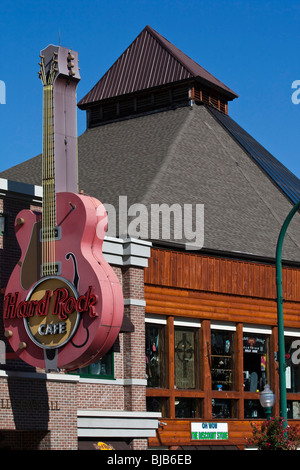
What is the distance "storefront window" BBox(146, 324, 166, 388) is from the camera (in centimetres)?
3459

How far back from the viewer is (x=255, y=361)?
38406 mm

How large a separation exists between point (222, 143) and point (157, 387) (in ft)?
59.2

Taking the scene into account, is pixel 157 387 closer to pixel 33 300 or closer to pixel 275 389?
pixel 275 389

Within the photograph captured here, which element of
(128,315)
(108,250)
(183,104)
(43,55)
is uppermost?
(183,104)

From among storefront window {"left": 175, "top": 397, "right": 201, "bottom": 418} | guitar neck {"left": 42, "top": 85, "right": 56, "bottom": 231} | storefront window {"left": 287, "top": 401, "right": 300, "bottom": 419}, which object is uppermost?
guitar neck {"left": 42, "top": 85, "right": 56, "bottom": 231}

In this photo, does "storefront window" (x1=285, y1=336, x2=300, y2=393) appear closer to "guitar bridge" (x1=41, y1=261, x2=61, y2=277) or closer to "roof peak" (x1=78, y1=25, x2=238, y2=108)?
"guitar bridge" (x1=41, y1=261, x2=61, y2=277)

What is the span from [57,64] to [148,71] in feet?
85.5

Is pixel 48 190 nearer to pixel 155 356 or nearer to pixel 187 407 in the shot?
pixel 155 356

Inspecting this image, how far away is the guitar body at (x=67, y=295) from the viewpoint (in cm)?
2639

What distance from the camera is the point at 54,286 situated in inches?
1082

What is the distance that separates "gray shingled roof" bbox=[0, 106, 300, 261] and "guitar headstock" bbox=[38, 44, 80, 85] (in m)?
10.8

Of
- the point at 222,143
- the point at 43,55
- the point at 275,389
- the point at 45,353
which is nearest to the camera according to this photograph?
the point at 45,353

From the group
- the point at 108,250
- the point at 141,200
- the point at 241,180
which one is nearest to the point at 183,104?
the point at 241,180

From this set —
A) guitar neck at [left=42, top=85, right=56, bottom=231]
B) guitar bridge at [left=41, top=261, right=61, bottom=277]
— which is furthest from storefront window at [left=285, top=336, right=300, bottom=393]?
guitar neck at [left=42, top=85, right=56, bottom=231]
